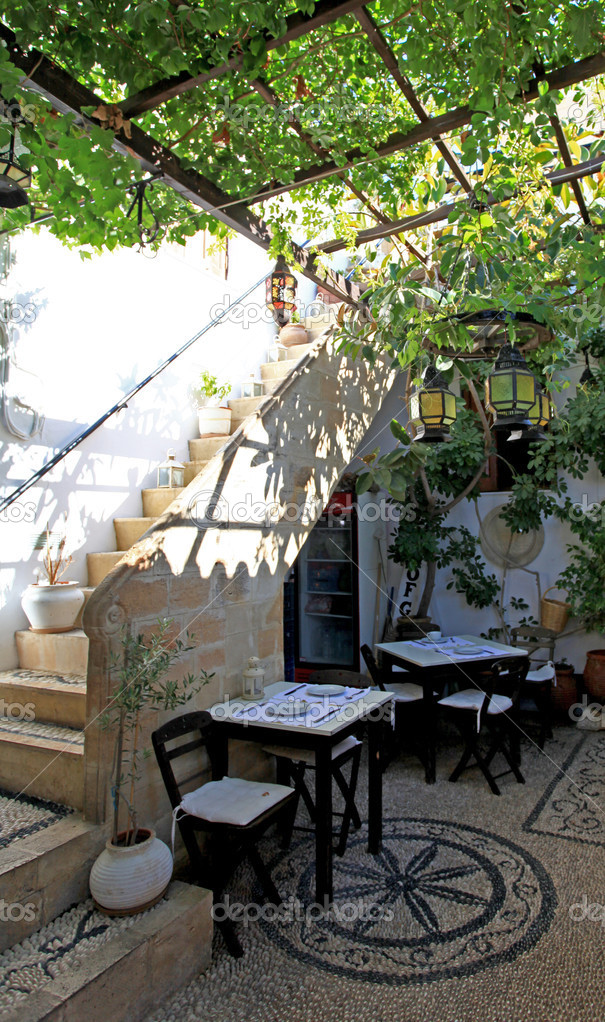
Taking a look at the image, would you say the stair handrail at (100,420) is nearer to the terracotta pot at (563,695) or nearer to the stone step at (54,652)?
the stone step at (54,652)

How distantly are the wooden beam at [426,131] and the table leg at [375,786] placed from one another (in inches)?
104

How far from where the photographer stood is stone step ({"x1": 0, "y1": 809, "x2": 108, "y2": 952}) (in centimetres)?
225

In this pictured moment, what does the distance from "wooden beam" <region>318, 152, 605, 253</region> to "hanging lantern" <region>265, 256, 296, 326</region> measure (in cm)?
114

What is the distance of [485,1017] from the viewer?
7.23 feet

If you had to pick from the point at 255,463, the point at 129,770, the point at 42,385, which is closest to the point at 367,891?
the point at 129,770

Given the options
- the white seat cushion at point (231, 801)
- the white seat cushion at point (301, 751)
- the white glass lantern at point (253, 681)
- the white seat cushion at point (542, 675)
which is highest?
the white glass lantern at point (253, 681)

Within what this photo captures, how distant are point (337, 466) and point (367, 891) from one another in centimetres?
252

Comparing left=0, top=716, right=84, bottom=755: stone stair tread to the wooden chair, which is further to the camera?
the wooden chair

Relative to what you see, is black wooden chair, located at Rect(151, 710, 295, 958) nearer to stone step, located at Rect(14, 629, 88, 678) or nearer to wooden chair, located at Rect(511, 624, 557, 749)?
stone step, located at Rect(14, 629, 88, 678)

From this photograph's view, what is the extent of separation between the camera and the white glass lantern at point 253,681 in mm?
3320

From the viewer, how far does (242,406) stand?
5.07 m

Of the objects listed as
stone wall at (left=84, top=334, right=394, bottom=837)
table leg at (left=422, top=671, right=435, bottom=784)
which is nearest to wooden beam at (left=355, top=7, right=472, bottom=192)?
stone wall at (left=84, top=334, right=394, bottom=837)

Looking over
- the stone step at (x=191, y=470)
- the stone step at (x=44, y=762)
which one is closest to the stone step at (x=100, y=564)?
the stone step at (x=191, y=470)

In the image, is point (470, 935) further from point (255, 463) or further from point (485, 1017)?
point (255, 463)
